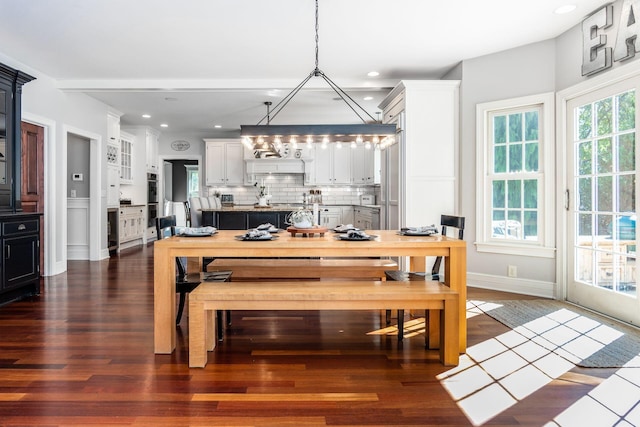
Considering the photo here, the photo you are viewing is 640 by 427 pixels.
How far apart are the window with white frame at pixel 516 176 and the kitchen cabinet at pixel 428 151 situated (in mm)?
343

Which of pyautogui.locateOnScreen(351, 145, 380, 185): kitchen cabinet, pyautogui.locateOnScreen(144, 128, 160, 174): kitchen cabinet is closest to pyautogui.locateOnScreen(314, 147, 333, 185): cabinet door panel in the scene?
pyautogui.locateOnScreen(351, 145, 380, 185): kitchen cabinet

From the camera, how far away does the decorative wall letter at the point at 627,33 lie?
314 centimetres

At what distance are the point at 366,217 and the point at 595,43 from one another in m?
4.79

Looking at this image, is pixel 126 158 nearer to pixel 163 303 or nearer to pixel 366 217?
pixel 366 217

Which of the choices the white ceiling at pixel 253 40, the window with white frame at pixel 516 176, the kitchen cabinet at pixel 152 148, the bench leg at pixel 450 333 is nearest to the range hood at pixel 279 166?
the kitchen cabinet at pixel 152 148

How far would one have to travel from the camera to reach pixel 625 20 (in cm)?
323

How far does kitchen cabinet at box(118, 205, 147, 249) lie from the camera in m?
7.68

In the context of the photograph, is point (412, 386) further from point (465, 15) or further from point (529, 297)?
point (465, 15)

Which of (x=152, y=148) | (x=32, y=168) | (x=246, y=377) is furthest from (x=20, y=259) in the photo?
(x=152, y=148)

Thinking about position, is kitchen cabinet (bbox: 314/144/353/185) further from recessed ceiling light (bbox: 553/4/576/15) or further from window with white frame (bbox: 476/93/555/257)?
recessed ceiling light (bbox: 553/4/576/15)

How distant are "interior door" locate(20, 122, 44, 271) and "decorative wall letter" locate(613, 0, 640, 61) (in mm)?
6145

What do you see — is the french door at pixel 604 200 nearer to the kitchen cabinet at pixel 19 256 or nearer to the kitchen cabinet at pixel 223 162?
the kitchen cabinet at pixel 19 256

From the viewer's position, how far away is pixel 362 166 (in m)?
9.30

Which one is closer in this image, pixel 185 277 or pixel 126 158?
pixel 185 277
